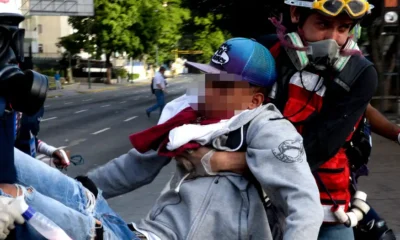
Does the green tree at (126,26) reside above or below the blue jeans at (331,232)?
above

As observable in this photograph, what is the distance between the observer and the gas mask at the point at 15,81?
1.86 meters

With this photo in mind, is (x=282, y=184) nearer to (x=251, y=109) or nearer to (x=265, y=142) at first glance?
(x=265, y=142)

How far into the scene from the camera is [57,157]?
13.5 feet

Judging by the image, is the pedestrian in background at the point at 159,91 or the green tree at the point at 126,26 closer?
the pedestrian in background at the point at 159,91

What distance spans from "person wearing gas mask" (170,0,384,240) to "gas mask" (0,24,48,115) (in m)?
1.02

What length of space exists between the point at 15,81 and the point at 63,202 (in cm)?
50

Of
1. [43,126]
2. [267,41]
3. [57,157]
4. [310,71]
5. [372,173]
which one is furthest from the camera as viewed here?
[43,126]

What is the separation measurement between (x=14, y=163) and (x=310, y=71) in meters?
1.19

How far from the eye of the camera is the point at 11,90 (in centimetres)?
188

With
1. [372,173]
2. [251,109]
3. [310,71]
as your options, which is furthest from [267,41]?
[372,173]

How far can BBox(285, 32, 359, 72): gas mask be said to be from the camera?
258cm

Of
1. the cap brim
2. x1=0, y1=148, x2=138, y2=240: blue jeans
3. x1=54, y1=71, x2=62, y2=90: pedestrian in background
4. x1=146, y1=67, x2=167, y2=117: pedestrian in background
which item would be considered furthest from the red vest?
x1=54, y1=71, x2=62, y2=90: pedestrian in background

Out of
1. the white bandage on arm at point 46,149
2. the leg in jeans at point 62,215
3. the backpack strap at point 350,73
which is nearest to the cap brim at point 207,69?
the backpack strap at point 350,73

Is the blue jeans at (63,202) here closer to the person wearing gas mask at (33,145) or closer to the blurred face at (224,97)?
the blurred face at (224,97)
